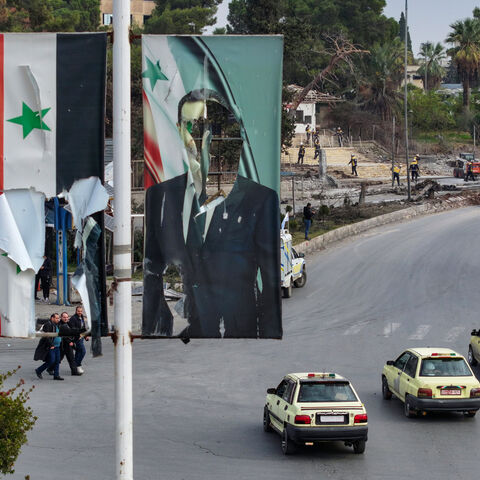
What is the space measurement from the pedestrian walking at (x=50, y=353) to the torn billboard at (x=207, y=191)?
14.2 metres

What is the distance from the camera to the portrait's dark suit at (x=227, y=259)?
847 centimetres

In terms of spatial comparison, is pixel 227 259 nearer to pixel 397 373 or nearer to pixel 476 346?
pixel 397 373

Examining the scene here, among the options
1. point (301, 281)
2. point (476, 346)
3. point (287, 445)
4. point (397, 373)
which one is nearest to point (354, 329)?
point (476, 346)

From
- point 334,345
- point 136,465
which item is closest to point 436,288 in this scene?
point 334,345

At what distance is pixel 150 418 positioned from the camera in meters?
19.4

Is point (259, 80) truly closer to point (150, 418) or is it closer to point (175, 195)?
point (175, 195)

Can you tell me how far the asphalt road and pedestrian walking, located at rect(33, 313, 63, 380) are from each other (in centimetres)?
38

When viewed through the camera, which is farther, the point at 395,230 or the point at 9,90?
the point at 395,230

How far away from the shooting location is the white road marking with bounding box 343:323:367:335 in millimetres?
28659

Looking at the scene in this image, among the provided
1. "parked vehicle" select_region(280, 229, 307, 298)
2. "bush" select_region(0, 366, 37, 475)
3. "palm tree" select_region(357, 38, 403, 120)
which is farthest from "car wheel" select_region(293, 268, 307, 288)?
"palm tree" select_region(357, 38, 403, 120)

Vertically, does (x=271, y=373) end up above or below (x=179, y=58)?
below

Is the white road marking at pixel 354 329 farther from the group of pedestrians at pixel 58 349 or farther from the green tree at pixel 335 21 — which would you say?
the green tree at pixel 335 21

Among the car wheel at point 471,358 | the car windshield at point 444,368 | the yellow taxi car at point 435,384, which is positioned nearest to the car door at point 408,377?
the yellow taxi car at point 435,384

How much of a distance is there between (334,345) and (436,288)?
9.78 m
